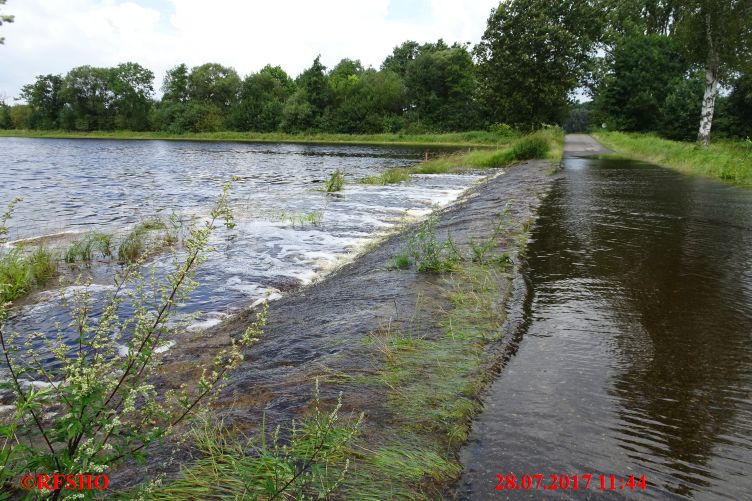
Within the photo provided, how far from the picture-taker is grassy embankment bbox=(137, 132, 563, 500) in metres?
2.88

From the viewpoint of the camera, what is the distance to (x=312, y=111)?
93375 mm

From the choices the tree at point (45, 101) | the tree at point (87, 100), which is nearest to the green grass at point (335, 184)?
the tree at point (87, 100)

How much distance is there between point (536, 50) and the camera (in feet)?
129

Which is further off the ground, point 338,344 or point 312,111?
point 312,111

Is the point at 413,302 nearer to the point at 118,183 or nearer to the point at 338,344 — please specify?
the point at 338,344

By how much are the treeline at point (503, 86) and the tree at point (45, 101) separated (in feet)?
0.74

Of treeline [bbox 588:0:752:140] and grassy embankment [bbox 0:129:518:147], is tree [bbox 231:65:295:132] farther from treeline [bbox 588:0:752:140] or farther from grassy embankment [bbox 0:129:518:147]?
treeline [bbox 588:0:752:140]

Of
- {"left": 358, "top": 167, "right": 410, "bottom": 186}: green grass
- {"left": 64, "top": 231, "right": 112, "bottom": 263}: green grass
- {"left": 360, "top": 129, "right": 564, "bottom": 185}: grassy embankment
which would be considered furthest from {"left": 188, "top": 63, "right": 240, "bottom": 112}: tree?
Result: {"left": 64, "top": 231, "right": 112, "bottom": 263}: green grass

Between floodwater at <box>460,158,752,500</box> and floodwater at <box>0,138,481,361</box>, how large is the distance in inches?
104

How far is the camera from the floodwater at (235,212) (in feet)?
27.8

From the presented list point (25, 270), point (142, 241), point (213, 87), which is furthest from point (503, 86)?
point (213, 87)

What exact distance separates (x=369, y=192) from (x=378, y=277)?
14727 millimetres

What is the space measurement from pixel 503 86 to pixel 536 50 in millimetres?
3734

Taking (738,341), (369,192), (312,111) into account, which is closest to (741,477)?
(738,341)
